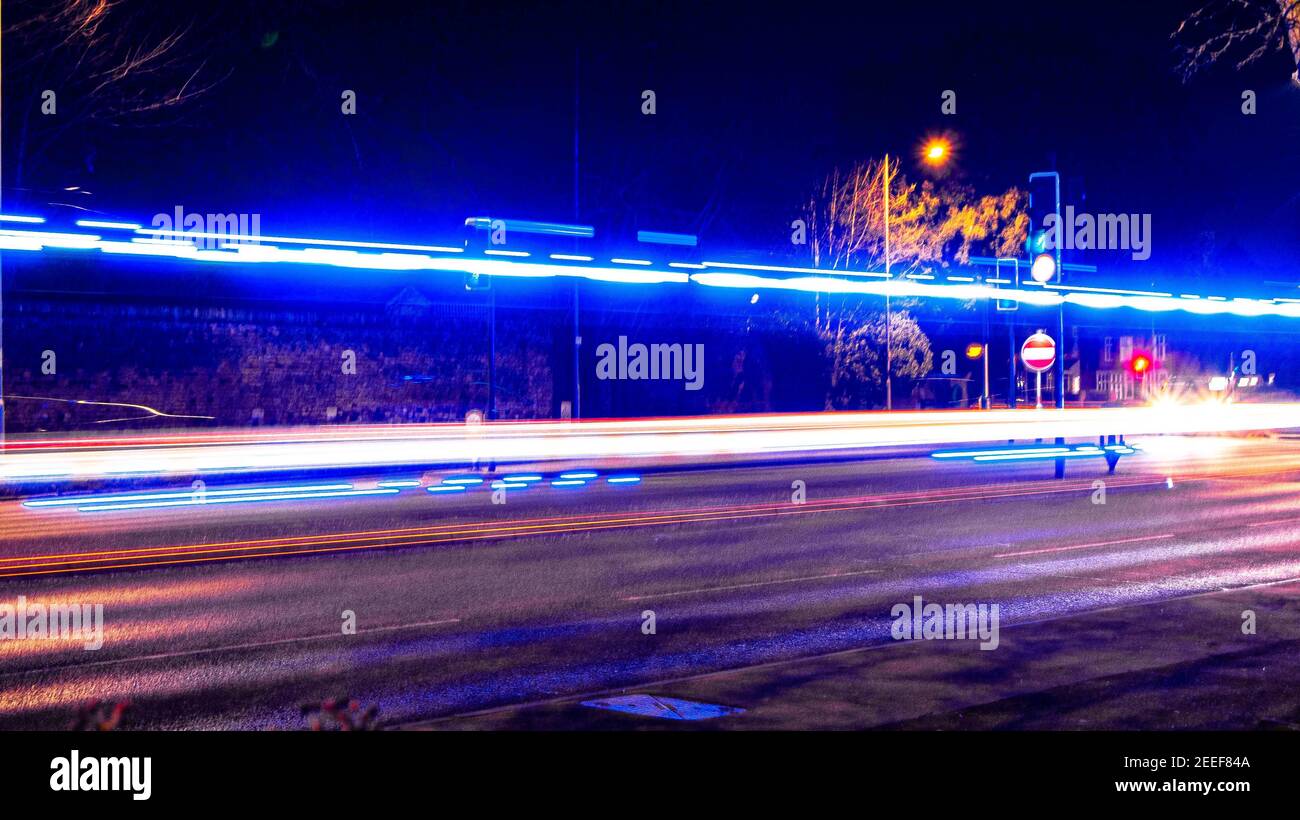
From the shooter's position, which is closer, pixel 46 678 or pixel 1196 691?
pixel 1196 691

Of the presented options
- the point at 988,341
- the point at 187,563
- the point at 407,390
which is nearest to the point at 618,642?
the point at 187,563

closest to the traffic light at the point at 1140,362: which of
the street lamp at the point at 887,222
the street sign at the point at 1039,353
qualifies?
the street sign at the point at 1039,353

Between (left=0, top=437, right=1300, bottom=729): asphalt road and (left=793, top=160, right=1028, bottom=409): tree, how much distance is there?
863 inches

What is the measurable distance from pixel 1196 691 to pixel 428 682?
443 centimetres

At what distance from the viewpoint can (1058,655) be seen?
26.5 ft

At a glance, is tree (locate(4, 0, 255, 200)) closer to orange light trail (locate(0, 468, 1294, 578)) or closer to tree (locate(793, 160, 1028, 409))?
orange light trail (locate(0, 468, 1294, 578))

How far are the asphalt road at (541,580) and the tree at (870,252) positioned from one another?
71.9 ft

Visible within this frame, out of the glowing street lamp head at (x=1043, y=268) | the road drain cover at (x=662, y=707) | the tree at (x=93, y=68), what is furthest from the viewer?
the tree at (x=93, y=68)

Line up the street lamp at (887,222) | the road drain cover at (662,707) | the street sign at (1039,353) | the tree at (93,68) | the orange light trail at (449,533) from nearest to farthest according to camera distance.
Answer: the road drain cover at (662,707), the orange light trail at (449,533), the tree at (93,68), the street sign at (1039,353), the street lamp at (887,222)

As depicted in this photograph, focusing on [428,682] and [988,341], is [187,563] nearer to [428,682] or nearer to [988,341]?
[428,682]

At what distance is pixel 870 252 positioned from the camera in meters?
43.2

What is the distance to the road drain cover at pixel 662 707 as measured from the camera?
22.0ft

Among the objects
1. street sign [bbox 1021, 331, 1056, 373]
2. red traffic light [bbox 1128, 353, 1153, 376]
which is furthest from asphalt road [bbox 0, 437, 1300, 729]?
red traffic light [bbox 1128, 353, 1153, 376]

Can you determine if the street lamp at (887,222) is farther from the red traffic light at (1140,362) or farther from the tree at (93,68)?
the tree at (93,68)
